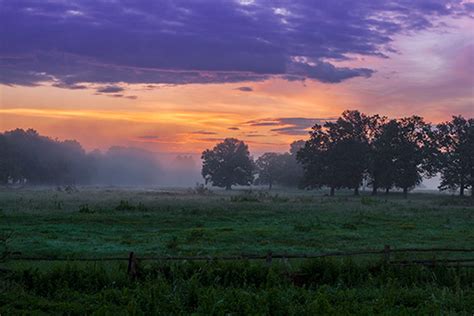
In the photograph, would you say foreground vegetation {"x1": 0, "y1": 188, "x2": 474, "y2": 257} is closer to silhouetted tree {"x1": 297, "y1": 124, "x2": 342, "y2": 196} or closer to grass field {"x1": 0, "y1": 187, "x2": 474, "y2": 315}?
grass field {"x1": 0, "y1": 187, "x2": 474, "y2": 315}

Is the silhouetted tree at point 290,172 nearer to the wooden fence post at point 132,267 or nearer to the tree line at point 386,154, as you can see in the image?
the tree line at point 386,154

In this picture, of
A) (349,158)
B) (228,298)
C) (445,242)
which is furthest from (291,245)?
(349,158)

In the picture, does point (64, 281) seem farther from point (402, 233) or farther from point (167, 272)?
point (402, 233)

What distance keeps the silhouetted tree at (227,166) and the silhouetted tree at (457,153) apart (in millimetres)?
48957

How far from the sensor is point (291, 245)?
79.2ft

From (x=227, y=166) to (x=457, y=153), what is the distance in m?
54.6

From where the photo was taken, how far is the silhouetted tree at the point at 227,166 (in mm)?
122500

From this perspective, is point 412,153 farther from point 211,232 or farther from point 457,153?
point 211,232

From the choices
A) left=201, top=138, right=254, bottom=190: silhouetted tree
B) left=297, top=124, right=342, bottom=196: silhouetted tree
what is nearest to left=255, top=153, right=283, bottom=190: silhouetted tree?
left=201, top=138, right=254, bottom=190: silhouetted tree

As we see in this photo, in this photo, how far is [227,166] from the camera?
122625 mm

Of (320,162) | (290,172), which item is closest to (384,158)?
(320,162)

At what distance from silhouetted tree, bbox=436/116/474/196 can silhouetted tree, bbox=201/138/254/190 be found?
4896 centimetres

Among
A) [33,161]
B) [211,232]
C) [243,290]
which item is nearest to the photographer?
[243,290]

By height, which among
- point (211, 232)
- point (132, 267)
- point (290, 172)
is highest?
point (290, 172)
